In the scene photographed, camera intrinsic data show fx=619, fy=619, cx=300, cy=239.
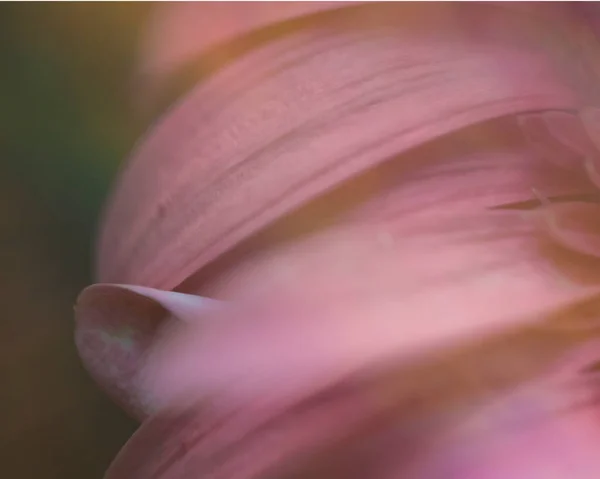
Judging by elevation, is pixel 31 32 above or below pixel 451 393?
above

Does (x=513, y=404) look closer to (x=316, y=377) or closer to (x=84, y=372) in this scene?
(x=316, y=377)

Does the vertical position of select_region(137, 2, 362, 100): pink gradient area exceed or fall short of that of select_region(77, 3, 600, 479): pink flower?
it exceeds it

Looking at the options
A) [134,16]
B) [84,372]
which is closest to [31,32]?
[134,16]

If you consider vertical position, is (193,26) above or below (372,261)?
above

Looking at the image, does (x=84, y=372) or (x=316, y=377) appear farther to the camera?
(x=84, y=372)

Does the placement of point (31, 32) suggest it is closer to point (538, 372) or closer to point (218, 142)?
point (218, 142)
